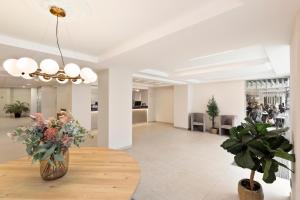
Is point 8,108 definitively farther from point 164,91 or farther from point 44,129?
point 44,129

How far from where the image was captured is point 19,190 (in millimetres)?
1177

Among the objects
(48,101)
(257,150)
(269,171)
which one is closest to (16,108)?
(48,101)

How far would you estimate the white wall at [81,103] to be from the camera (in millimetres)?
6273

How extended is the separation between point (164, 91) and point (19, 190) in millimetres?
9334

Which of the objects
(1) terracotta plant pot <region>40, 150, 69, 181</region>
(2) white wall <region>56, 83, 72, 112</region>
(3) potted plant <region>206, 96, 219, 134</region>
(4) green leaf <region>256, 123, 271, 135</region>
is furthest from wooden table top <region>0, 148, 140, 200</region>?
(3) potted plant <region>206, 96, 219, 134</region>

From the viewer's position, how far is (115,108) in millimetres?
4449

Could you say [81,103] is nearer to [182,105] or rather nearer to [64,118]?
[182,105]

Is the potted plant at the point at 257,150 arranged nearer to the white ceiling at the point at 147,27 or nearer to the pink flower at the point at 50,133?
the white ceiling at the point at 147,27

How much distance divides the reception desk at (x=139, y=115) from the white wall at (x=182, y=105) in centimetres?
270

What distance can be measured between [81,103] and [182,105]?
4.88m

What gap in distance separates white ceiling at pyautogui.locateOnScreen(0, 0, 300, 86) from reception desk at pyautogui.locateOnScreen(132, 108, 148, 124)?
22.3ft

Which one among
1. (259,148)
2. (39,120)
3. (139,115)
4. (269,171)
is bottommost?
(139,115)

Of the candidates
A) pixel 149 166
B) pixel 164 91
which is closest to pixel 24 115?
pixel 164 91

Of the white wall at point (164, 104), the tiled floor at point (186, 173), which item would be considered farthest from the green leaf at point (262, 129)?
the white wall at point (164, 104)
